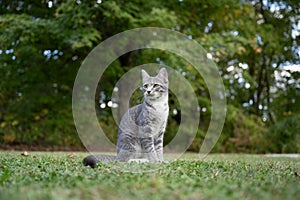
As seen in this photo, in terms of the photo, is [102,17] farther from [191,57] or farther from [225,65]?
[225,65]

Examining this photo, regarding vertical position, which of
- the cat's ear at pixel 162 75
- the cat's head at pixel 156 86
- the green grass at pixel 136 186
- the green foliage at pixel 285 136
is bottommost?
the green grass at pixel 136 186

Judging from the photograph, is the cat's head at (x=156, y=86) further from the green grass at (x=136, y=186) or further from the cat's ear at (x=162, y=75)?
the green grass at (x=136, y=186)

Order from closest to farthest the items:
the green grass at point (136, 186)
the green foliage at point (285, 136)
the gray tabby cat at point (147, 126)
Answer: the green grass at point (136, 186), the gray tabby cat at point (147, 126), the green foliage at point (285, 136)

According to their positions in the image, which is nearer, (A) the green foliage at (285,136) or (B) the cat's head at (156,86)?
(B) the cat's head at (156,86)

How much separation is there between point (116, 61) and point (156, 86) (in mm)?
6647

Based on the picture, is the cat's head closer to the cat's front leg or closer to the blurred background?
the cat's front leg

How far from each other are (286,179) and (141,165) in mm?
1381

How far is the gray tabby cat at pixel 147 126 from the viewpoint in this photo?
438 centimetres

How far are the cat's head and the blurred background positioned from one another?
16.9 ft

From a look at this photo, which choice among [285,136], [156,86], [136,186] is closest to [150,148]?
[156,86]

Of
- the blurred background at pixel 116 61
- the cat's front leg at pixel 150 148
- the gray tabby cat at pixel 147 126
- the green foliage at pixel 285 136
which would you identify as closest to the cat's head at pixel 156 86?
the gray tabby cat at pixel 147 126

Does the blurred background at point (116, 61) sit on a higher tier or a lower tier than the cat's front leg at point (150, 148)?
higher

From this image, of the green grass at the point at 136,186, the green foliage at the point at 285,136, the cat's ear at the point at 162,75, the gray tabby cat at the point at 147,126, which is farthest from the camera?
the green foliage at the point at 285,136

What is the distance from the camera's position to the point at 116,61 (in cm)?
1098
